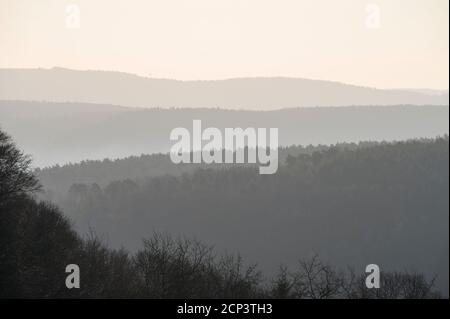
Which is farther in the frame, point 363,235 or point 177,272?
point 363,235

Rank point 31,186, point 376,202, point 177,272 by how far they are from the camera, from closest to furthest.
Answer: point 31,186
point 177,272
point 376,202

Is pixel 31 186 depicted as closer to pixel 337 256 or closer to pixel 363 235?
pixel 337 256

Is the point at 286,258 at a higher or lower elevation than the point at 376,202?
lower

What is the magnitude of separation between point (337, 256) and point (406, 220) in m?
27.3

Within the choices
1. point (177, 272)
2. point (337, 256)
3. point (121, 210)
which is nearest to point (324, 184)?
point (337, 256)

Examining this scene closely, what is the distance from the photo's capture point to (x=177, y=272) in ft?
120
